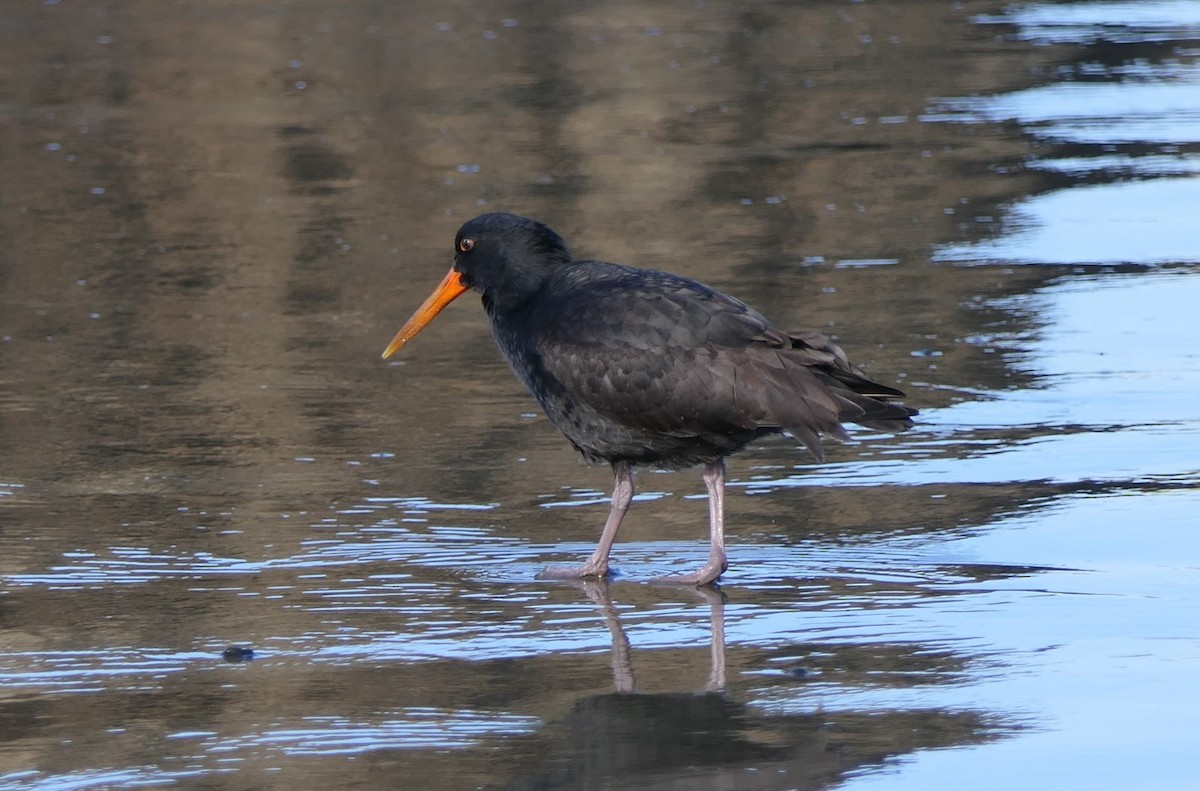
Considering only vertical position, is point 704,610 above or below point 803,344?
below

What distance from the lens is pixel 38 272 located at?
9781mm

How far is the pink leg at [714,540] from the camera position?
17.7 feet

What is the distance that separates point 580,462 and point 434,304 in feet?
2.46

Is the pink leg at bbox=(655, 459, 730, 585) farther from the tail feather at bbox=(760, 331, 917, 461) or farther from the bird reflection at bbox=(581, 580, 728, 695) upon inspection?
the tail feather at bbox=(760, 331, 917, 461)

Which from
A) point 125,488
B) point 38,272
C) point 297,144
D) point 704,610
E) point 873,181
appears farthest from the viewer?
point 297,144

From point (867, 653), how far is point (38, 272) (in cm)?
626

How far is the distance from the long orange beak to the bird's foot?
1.22 m

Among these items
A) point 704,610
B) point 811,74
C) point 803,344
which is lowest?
point 811,74

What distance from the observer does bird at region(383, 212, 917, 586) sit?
5.50 metres

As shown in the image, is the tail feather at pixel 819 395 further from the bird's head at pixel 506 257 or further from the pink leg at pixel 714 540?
the bird's head at pixel 506 257

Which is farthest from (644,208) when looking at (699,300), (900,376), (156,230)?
(699,300)

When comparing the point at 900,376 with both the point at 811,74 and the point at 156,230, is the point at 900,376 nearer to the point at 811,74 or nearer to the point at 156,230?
the point at 156,230

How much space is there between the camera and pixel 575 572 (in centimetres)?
553

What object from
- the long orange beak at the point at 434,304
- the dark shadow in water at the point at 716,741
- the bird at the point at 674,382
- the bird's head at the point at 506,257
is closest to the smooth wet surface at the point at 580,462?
the dark shadow in water at the point at 716,741
